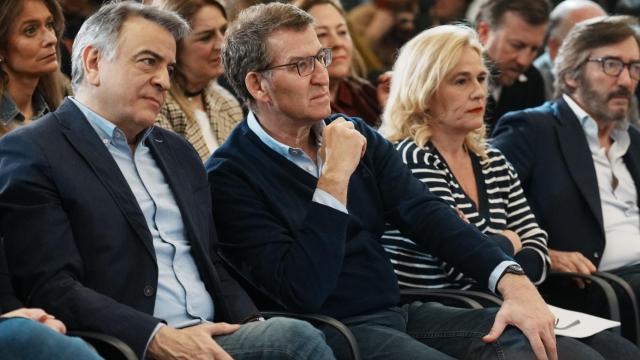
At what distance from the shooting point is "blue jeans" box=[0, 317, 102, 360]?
2201 mm

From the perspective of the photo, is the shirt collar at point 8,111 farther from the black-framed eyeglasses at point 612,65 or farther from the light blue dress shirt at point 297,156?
the black-framed eyeglasses at point 612,65

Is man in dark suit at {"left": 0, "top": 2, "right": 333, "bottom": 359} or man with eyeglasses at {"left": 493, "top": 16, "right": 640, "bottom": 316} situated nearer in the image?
man in dark suit at {"left": 0, "top": 2, "right": 333, "bottom": 359}

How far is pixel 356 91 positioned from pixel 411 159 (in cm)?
121

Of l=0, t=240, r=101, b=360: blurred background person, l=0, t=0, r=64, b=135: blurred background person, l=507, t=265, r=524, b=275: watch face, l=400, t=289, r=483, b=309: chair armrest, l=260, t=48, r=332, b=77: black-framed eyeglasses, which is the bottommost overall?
l=400, t=289, r=483, b=309: chair armrest

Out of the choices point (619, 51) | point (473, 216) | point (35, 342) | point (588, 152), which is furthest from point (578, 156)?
point (35, 342)

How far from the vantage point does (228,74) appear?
3.24 meters

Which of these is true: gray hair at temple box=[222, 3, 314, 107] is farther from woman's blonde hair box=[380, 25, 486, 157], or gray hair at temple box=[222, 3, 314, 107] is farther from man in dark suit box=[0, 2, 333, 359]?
woman's blonde hair box=[380, 25, 486, 157]

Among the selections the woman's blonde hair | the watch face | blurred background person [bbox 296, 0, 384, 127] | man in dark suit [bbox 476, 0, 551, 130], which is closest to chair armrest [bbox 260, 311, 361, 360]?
the watch face

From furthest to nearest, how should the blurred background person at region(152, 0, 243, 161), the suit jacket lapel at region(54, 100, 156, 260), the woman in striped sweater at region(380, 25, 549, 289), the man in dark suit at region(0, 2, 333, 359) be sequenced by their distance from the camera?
the blurred background person at region(152, 0, 243, 161) < the woman in striped sweater at region(380, 25, 549, 289) < the suit jacket lapel at region(54, 100, 156, 260) < the man in dark suit at region(0, 2, 333, 359)

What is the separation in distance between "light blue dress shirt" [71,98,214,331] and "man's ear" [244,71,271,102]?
388 mm

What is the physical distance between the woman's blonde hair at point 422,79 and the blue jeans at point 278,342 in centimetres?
119

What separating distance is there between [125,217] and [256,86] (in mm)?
696

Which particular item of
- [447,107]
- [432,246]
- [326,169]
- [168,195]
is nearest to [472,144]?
[447,107]

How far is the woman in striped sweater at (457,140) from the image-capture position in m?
3.56
